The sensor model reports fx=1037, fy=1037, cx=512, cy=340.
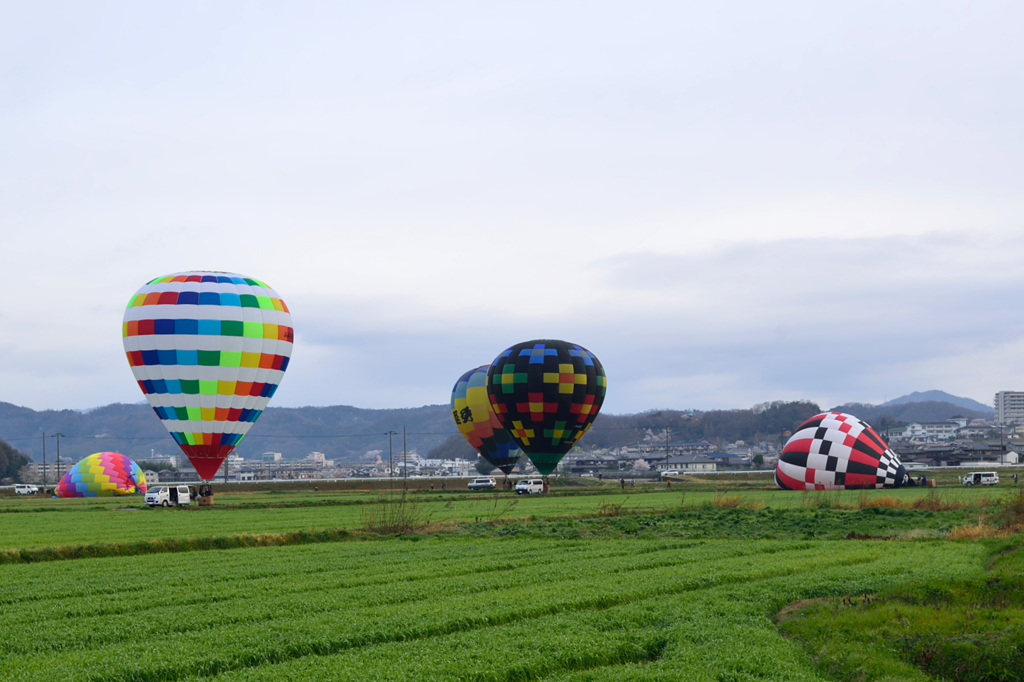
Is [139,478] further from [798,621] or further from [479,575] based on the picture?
[798,621]

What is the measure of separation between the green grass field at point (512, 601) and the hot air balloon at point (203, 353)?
17.9 meters

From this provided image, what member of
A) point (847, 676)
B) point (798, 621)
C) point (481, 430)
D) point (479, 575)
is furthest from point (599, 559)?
point (481, 430)

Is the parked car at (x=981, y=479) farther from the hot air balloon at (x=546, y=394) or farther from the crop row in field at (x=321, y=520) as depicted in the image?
the hot air balloon at (x=546, y=394)

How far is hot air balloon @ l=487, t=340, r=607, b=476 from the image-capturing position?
65.9m

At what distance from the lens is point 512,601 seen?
1709 cm

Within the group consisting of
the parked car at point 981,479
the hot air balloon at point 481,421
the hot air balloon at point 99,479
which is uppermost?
the hot air balloon at point 481,421

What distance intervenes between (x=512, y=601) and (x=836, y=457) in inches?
1709

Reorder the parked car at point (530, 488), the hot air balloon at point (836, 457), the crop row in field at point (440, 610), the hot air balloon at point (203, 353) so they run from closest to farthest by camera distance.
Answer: the crop row in field at point (440, 610) → the hot air balloon at point (203, 353) → the hot air balloon at point (836, 457) → the parked car at point (530, 488)

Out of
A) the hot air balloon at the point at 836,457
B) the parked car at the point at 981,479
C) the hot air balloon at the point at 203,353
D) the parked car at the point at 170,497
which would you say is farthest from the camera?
the parked car at the point at 981,479

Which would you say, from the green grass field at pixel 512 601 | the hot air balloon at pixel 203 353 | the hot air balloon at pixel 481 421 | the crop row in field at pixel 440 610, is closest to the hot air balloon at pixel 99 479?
the hot air balloon at pixel 203 353

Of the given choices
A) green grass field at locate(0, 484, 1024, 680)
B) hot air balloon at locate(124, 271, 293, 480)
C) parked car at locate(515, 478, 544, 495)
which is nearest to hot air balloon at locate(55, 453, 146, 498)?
hot air balloon at locate(124, 271, 293, 480)

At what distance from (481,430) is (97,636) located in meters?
67.7

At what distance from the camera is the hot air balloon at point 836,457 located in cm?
5650

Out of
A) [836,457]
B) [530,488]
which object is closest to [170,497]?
[530,488]
